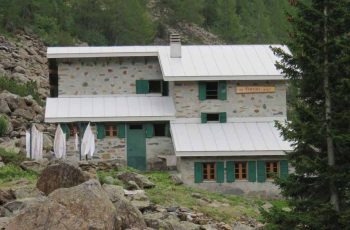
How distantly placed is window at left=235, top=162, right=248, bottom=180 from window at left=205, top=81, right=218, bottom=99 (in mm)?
3960

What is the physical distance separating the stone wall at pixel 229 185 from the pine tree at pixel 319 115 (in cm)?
1414

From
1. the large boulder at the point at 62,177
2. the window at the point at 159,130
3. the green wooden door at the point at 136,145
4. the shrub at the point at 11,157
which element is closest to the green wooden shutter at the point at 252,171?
the window at the point at 159,130

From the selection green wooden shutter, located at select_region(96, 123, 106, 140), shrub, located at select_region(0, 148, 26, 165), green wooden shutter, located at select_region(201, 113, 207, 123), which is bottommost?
shrub, located at select_region(0, 148, 26, 165)

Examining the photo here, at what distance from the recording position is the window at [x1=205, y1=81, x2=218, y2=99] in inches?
1396

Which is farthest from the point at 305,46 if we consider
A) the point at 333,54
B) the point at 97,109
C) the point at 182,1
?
the point at 182,1

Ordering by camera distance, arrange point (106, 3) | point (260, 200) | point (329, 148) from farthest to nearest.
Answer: point (106, 3) < point (260, 200) < point (329, 148)

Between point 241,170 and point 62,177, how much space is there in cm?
1382

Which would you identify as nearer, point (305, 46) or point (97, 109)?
point (305, 46)

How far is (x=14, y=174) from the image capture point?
2666 centimetres

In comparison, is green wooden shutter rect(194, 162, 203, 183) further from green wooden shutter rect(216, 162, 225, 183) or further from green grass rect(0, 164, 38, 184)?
green grass rect(0, 164, 38, 184)

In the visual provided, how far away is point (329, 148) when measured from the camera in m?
18.0

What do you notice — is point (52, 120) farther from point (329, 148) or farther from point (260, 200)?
point (329, 148)

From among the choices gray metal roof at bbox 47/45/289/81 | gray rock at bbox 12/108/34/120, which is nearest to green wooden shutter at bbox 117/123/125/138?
gray metal roof at bbox 47/45/289/81

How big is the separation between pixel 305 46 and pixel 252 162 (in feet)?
49.8
